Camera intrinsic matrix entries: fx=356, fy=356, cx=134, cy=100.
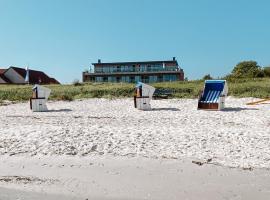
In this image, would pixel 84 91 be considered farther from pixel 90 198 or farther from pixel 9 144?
pixel 90 198

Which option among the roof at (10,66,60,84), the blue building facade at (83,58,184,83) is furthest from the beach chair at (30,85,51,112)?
the roof at (10,66,60,84)

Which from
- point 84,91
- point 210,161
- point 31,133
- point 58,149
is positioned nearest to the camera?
point 210,161

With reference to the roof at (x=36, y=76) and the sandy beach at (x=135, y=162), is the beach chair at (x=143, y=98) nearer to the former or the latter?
the sandy beach at (x=135, y=162)

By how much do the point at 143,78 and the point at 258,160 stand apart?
42.7 metres

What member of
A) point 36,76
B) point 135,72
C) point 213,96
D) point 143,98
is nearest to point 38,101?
point 143,98

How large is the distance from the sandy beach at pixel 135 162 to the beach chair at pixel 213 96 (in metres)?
5.17

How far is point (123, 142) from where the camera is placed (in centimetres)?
721

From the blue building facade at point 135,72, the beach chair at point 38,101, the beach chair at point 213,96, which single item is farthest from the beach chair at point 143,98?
the blue building facade at point 135,72

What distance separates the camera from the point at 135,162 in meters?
5.89

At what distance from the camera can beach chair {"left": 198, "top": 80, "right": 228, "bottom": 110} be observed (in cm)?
1445

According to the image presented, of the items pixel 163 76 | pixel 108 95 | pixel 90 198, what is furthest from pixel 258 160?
pixel 163 76

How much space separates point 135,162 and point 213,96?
9.92m

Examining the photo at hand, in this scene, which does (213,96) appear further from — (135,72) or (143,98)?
(135,72)

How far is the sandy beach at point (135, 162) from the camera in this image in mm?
4555
